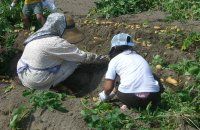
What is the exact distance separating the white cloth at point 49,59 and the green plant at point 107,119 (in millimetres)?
1279

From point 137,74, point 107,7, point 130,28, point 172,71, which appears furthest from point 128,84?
point 107,7

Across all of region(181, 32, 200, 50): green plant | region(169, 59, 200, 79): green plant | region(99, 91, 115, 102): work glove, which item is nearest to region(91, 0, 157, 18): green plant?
region(181, 32, 200, 50): green plant

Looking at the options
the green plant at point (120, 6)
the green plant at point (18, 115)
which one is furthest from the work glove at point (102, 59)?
the green plant at point (120, 6)

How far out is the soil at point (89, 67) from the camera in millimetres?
5977

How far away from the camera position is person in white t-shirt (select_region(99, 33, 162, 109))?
19.5 ft

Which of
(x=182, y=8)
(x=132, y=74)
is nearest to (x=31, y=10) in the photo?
(x=182, y=8)

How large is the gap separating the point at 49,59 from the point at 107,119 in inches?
66.4

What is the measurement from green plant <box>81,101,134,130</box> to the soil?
10cm

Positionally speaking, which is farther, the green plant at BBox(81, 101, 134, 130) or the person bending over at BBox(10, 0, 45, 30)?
the person bending over at BBox(10, 0, 45, 30)

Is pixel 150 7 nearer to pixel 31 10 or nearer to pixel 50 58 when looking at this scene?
pixel 31 10

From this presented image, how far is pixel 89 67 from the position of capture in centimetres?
745

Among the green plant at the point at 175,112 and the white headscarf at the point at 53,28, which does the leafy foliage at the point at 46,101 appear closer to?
the green plant at the point at 175,112

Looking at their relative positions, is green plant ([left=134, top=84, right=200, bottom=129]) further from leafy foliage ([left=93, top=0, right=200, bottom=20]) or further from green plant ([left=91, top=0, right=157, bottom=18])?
green plant ([left=91, top=0, right=157, bottom=18])

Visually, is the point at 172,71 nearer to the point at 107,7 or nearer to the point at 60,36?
the point at 60,36
